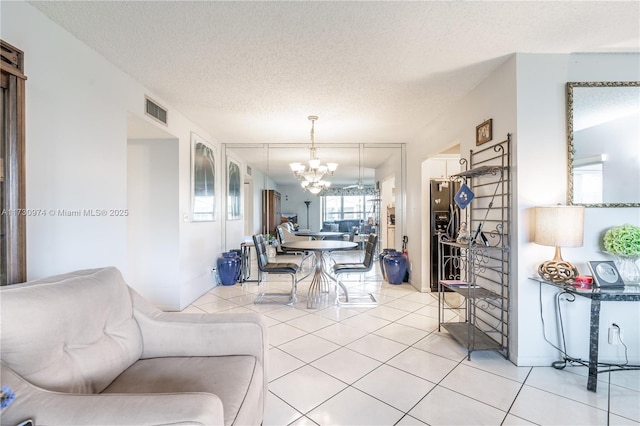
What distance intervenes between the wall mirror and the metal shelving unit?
0.46 m

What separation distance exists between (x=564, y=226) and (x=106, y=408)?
2655 mm

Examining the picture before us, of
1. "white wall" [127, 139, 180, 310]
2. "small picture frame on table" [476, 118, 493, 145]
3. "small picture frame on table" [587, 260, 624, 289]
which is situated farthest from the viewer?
"white wall" [127, 139, 180, 310]

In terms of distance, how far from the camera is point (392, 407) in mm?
1734

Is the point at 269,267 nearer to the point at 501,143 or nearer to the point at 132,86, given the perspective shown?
the point at 132,86

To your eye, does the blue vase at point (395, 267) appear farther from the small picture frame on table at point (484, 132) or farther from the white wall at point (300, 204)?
the white wall at point (300, 204)

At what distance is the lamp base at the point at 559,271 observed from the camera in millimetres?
2039

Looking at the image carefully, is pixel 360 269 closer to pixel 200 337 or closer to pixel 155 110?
pixel 200 337

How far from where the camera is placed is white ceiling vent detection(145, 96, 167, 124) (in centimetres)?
292

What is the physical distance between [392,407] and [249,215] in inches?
238

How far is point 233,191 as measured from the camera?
5.57 metres

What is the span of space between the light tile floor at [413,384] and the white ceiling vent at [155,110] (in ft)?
8.35

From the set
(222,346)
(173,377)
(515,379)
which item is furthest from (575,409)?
(173,377)

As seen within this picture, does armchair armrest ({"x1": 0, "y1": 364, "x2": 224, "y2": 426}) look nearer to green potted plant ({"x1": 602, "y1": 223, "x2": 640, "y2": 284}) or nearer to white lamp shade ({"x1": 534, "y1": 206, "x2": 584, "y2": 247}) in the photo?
white lamp shade ({"x1": 534, "y1": 206, "x2": 584, "y2": 247})

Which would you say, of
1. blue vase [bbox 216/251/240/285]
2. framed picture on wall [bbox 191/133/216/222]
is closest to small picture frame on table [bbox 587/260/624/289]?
framed picture on wall [bbox 191/133/216/222]
